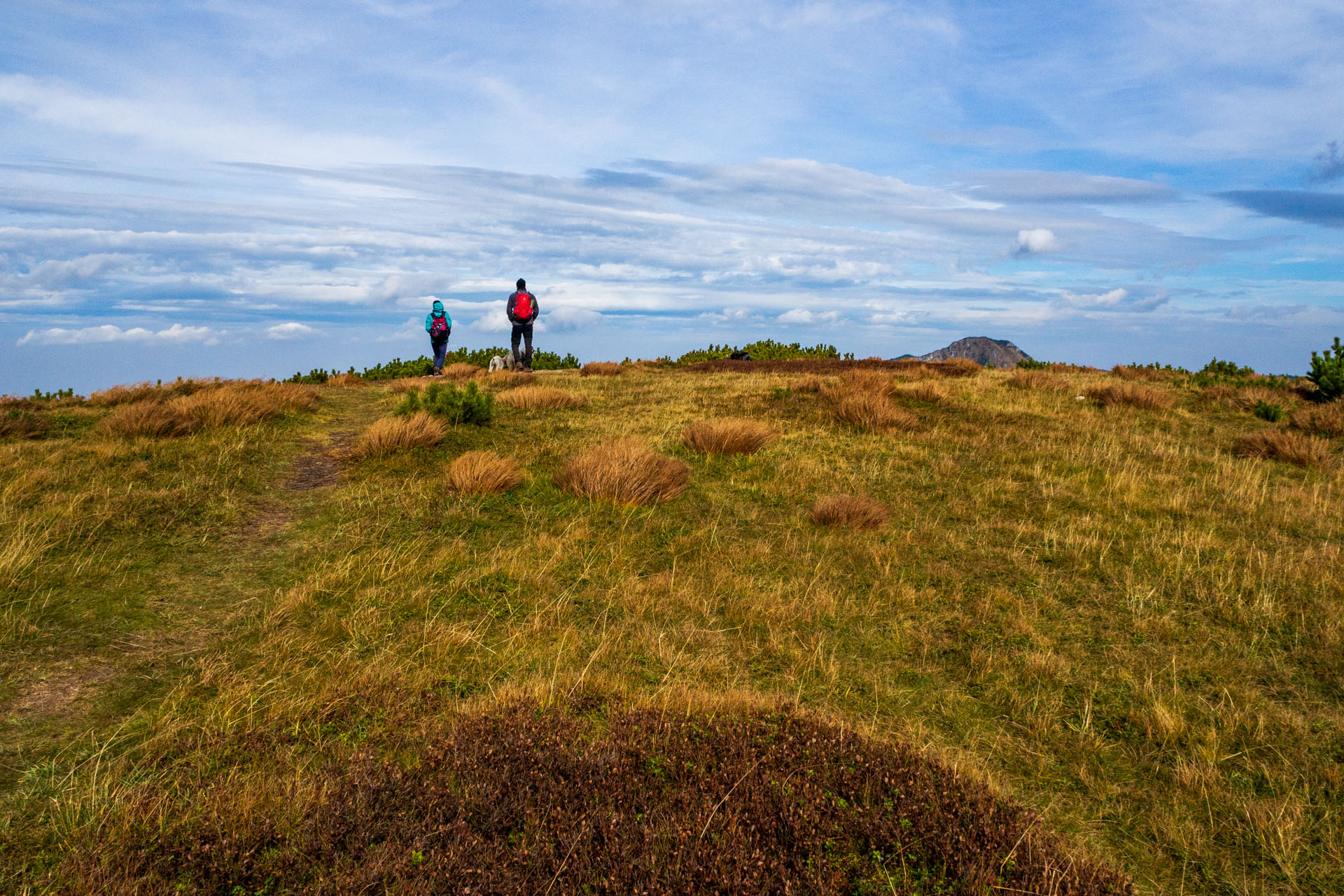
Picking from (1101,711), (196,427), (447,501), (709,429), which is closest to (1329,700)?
(1101,711)

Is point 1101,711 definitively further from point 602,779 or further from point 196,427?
point 196,427

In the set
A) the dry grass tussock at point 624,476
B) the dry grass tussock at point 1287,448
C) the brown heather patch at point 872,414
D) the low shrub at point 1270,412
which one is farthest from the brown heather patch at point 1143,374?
the dry grass tussock at point 624,476

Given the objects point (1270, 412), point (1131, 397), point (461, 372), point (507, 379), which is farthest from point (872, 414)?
point (461, 372)

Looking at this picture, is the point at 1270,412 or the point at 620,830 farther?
the point at 1270,412

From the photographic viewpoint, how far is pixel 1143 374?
19.2 meters

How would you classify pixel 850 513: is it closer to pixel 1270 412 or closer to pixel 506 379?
pixel 1270 412

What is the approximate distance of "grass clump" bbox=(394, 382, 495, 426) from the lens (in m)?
11.7

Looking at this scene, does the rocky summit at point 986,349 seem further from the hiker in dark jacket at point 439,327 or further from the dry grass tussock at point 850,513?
the dry grass tussock at point 850,513

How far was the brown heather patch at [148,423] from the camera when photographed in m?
10.0

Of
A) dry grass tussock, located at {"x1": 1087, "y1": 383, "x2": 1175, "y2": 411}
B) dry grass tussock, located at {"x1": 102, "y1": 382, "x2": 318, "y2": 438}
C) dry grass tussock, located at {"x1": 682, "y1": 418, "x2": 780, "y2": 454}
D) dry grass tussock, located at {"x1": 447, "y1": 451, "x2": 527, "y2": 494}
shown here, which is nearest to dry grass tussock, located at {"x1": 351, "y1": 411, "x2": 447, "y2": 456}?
Answer: dry grass tussock, located at {"x1": 447, "y1": 451, "x2": 527, "y2": 494}

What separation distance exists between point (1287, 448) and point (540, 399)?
12.4 metres

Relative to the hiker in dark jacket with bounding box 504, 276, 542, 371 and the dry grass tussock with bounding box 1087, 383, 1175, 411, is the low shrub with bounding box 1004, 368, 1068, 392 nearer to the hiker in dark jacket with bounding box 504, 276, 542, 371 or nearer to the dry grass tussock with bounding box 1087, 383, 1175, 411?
the dry grass tussock with bounding box 1087, 383, 1175, 411

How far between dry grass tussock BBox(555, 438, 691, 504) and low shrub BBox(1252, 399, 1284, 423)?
11905 mm

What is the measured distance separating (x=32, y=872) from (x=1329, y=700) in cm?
731
